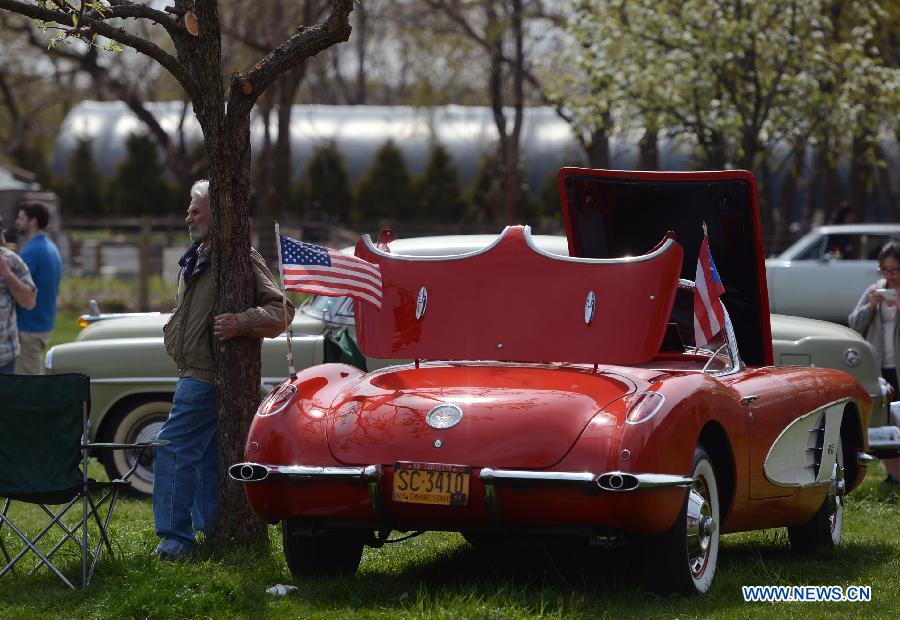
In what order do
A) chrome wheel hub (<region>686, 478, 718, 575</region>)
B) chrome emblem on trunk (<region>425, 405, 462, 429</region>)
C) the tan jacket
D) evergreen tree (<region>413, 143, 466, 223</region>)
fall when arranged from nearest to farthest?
1. chrome emblem on trunk (<region>425, 405, 462, 429</region>)
2. chrome wheel hub (<region>686, 478, 718, 575</region>)
3. the tan jacket
4. evergreen tree (<region>413, 143, 466, 223</region>)

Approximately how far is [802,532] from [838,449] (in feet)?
1.82

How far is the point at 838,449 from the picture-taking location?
7.56 m

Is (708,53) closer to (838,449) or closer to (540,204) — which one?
(838,449)

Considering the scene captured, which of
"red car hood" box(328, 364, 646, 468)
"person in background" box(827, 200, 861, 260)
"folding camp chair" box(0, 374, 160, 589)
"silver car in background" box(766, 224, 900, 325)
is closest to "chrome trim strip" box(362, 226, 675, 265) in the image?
"red car hood" box(328, 364, 646, 468)

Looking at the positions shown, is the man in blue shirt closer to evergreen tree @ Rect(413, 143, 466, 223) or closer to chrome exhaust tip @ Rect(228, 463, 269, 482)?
chrome exhaust tip @ Rect(228, 463, 269, 482)

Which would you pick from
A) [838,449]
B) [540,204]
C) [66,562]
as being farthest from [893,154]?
[66,562]

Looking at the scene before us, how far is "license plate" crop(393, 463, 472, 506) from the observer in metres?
5.57

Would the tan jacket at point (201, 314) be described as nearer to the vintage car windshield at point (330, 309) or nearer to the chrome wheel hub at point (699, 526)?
the chrome wheel hub at point (699, 526)

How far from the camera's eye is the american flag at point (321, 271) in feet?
21.3

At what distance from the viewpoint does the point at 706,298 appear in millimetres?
6691

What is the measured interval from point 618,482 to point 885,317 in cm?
536

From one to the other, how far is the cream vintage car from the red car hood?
346cm

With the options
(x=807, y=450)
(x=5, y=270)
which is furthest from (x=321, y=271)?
(x=5, y=270)

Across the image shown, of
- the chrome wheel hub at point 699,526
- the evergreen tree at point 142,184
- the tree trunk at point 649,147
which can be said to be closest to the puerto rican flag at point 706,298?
the chrome wheel hub at point 699,526
